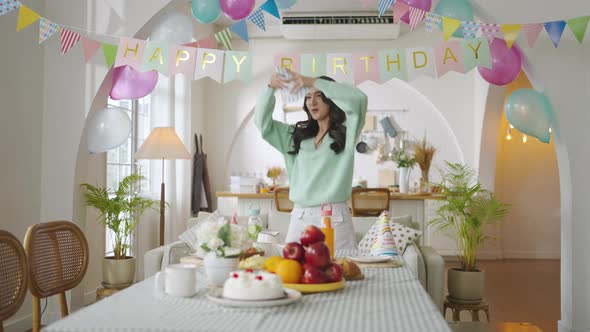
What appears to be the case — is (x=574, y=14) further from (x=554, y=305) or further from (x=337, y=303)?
(x=337, y=303)

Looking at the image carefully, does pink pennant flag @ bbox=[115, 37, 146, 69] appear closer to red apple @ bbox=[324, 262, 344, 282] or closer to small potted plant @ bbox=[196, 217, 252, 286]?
small potted plant @ bbox=[196, 217, 252, 286]

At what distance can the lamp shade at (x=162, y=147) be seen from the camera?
519cm

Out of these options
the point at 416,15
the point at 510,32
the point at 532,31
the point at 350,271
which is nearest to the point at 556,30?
the point at 532,31

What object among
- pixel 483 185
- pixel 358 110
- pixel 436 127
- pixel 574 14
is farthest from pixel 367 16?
pixel 358 110

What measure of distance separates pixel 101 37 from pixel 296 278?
3140mm

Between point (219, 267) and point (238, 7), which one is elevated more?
point (238, 7)

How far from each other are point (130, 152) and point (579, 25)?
165 inches

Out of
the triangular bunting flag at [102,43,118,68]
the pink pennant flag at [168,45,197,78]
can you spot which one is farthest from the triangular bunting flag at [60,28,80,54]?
the pink pennant flag at [168,45,197,78]

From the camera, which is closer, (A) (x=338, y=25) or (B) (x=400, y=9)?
(B) (x=400, y=9)

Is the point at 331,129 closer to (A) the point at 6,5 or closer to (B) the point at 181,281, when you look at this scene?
(B) the point at 181,281

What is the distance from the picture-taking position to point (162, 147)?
5230 mm

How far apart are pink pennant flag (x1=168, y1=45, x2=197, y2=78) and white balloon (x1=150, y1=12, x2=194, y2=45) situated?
1.73ft

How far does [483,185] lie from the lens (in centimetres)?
757

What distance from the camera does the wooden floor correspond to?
4676 millimetres
